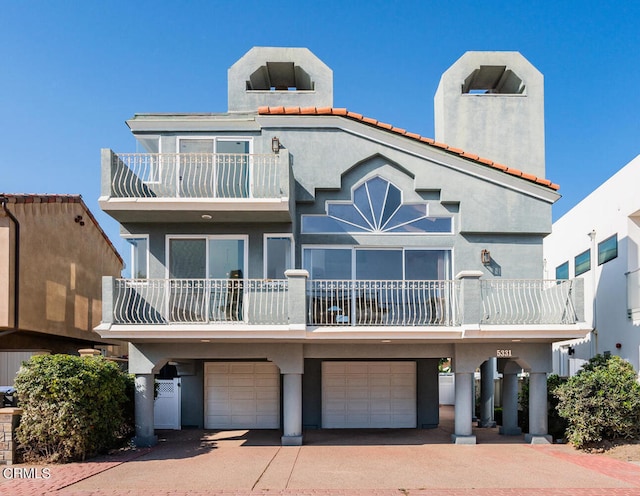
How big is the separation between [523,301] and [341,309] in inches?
177

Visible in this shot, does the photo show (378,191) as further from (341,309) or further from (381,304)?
(341,309)

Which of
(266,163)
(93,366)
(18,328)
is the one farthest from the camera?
(18,328)

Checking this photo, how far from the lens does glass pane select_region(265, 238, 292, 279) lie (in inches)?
571

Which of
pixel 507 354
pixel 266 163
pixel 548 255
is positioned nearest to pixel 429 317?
pixel 507 354

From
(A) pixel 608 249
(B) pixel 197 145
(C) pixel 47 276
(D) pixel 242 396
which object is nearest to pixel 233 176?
(B) pixel 197 145

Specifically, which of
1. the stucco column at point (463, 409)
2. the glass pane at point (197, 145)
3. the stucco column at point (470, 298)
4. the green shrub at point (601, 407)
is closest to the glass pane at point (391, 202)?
the stucco column at point (470, 298)

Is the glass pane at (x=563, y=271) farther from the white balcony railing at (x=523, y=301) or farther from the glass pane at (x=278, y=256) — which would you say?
the glass pane at (x=278, y=256)

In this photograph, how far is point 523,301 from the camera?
1377 centimetres

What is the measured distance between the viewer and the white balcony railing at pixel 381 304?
1338 centimetres

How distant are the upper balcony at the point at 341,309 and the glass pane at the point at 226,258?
572 millimetres

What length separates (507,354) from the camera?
13.5 m

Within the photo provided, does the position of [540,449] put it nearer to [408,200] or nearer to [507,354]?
[507,354]

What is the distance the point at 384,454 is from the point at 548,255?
52.4 feet

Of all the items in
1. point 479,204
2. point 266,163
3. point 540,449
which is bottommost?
point 540,449
